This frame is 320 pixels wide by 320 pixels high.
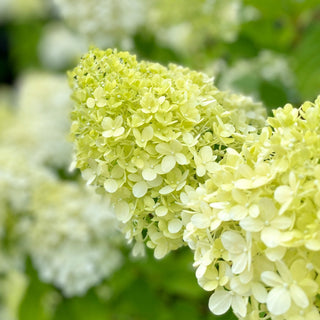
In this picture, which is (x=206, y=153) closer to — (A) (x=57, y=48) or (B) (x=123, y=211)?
(B) (x=123, y=211)

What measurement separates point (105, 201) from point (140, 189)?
Result: 1.01 ft

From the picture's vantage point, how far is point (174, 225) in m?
0.42

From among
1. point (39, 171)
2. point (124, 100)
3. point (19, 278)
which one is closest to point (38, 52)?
point (19, 278)

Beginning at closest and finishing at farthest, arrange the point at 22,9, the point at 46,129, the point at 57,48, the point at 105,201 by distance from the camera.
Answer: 1. the point at 105,201
2. the point at 46,129
3. the point at 57,48
4. the point at 22,9

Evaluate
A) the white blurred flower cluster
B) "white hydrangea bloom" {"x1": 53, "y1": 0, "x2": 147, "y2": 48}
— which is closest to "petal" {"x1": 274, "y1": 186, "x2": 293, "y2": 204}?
the white blurred flower cluster

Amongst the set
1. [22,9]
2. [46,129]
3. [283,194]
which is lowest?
[22,9]

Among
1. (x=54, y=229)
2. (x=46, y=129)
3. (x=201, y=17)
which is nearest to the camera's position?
(x=54, y=229)

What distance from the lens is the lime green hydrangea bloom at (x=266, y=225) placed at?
0.35 meters

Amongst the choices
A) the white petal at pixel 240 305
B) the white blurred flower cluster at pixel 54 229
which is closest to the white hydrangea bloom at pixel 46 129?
the white blurred flower cluster at pixel 54 229

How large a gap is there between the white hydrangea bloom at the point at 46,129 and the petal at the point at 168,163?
73cm

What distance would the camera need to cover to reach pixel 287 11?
95cm

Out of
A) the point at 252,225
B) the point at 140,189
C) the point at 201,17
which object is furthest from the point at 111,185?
the point at 201,17

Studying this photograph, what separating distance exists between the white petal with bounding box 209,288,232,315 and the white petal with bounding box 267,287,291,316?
0.14 feet

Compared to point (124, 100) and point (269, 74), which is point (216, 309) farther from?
point (269, 74)
